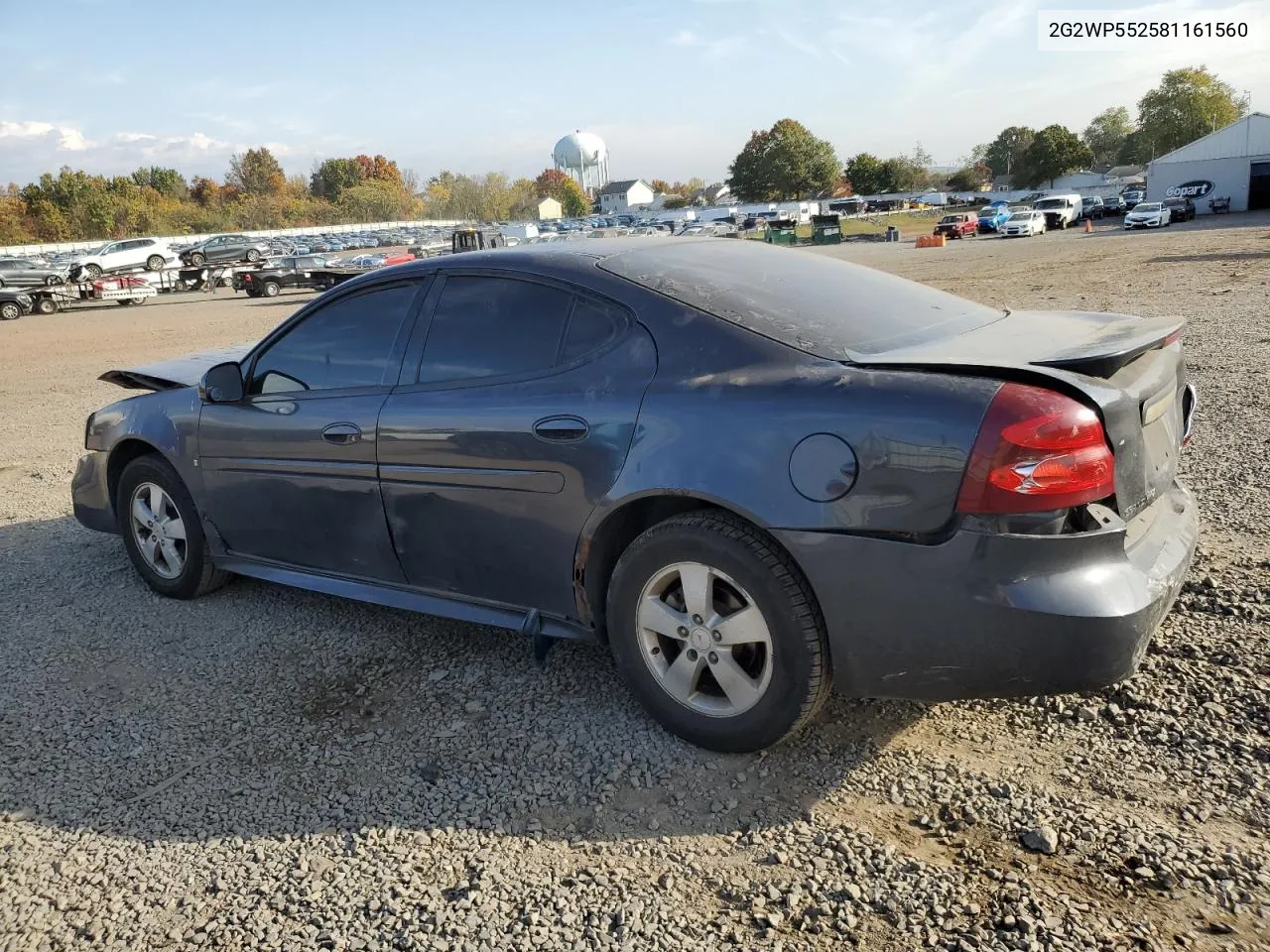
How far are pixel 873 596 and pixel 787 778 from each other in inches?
27.2

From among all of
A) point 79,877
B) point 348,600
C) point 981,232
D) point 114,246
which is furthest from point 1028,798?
point 981,232

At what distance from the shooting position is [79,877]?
2707 millimetres

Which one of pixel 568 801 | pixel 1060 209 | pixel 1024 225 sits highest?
pixel 1060 209

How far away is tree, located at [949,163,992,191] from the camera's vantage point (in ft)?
399

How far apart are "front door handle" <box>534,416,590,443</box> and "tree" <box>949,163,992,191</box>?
129 metres

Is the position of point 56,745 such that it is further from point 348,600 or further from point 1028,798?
point 1028,798

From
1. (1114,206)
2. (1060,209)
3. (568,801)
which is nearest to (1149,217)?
(1060,209)

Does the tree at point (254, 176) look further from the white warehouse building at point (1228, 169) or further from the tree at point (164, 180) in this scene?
the white warehouse building at point (1228, 169)

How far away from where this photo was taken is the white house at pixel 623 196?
159500mm

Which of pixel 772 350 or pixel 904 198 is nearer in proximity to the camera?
pixel 772 350

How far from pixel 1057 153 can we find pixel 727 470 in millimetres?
103733

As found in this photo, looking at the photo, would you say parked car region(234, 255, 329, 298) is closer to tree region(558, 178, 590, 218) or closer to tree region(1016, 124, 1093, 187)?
tree region(1016, 124, 1093, 187)

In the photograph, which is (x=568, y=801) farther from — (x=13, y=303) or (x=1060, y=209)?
(x=1060, y=209)

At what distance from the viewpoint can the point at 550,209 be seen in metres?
149
